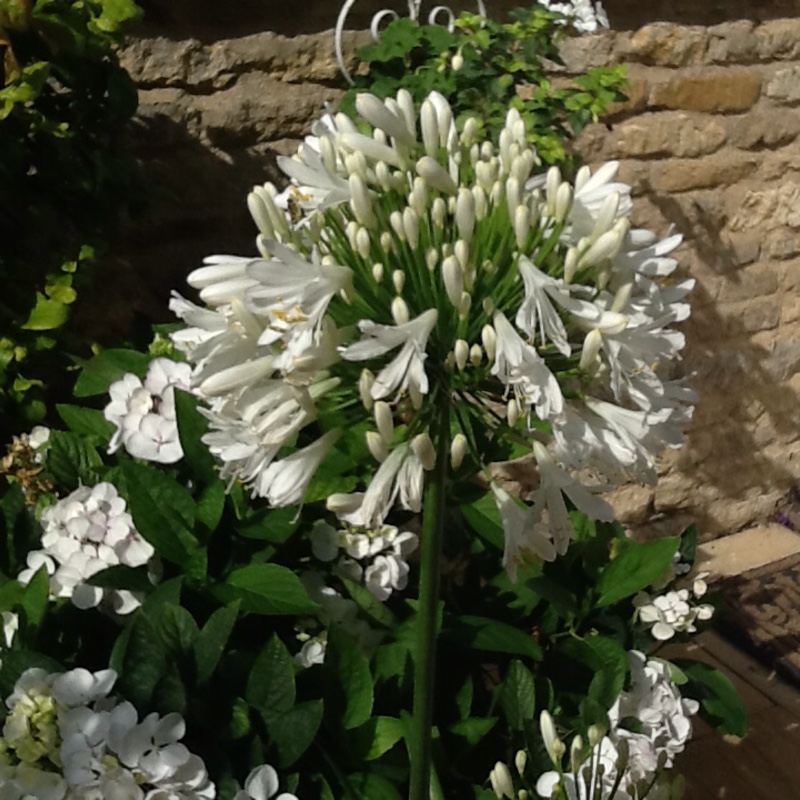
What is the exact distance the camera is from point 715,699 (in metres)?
1.26

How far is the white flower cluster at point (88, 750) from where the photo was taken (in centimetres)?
81

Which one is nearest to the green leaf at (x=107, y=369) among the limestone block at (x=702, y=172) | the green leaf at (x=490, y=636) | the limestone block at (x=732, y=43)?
the green leaf at (x=490, y=636)

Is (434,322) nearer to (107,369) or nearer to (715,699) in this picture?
(107,369)

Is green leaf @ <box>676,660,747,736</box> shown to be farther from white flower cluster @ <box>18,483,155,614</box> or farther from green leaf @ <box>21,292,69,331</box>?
green leaf @ <box>21,292,69,331</box>

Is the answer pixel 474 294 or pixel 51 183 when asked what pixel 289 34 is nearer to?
pixel 51 183

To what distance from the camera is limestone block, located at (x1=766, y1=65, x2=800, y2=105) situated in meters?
1.99

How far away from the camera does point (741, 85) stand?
194 cm

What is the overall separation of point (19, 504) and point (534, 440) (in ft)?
2.31

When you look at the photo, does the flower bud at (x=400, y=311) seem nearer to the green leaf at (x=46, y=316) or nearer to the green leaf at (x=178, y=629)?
the green leaf at (x=178, y=629)

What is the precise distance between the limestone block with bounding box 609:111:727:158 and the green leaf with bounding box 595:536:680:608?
0.98m

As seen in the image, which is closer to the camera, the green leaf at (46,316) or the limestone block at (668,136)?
the green leaf at (46,316)

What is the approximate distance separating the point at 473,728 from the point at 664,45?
1.45 metres

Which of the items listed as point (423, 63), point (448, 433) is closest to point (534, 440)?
point (448, 433)

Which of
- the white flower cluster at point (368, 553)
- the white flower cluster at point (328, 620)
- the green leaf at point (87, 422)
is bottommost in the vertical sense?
the white flower cluster at point (328, 620)
